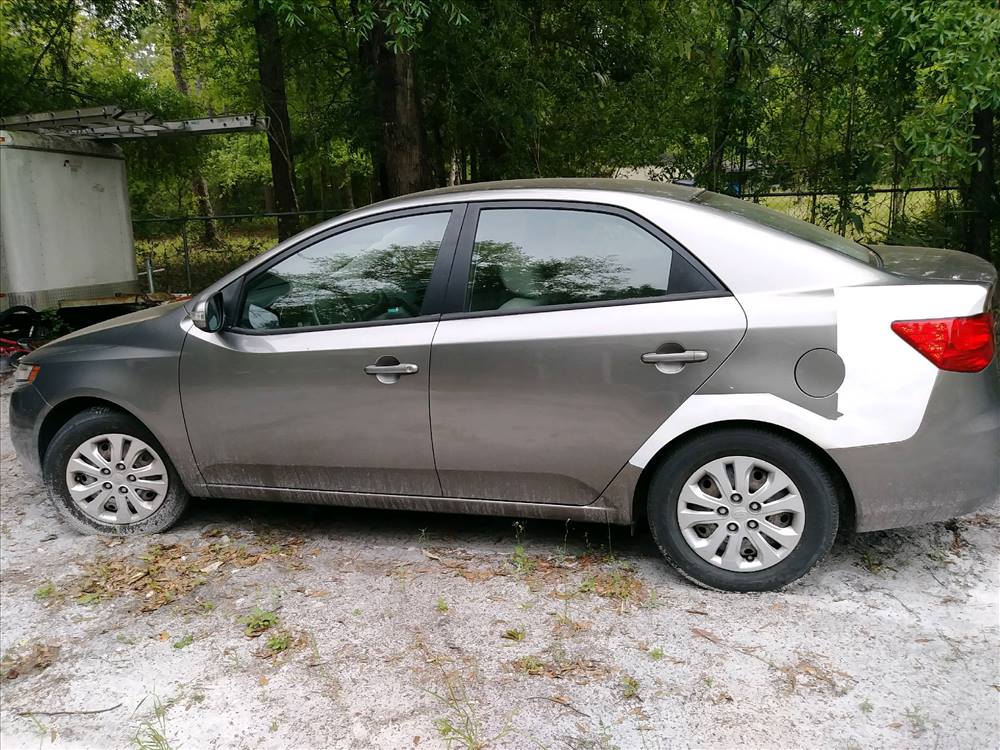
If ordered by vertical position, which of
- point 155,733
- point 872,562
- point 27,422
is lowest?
point 155,733

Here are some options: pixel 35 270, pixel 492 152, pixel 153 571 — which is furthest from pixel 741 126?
pixel 35 270

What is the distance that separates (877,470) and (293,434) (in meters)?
2.59

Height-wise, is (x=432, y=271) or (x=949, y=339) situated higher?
(x=432, y=271)

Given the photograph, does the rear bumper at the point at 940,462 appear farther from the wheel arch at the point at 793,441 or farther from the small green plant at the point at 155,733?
the small green plant at the point at 155,733

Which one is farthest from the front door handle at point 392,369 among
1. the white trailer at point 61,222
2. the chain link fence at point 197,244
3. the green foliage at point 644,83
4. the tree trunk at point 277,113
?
the tree trunk at point 277,113

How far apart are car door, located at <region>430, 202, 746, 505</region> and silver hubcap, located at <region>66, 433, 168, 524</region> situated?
5.52ft

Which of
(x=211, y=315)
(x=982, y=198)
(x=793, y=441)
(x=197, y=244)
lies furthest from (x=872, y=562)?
(x=197, y=244)

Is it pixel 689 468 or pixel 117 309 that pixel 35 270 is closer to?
pixel 117 309

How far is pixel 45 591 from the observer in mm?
3959

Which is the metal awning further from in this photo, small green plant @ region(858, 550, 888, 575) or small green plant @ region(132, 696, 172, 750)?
small green plant @ region(858, 550, 888, 575)

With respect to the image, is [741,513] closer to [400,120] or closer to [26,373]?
[26,373]

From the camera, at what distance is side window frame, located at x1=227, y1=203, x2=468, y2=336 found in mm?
3779

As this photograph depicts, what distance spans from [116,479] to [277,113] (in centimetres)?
1073

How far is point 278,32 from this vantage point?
12.8 m
